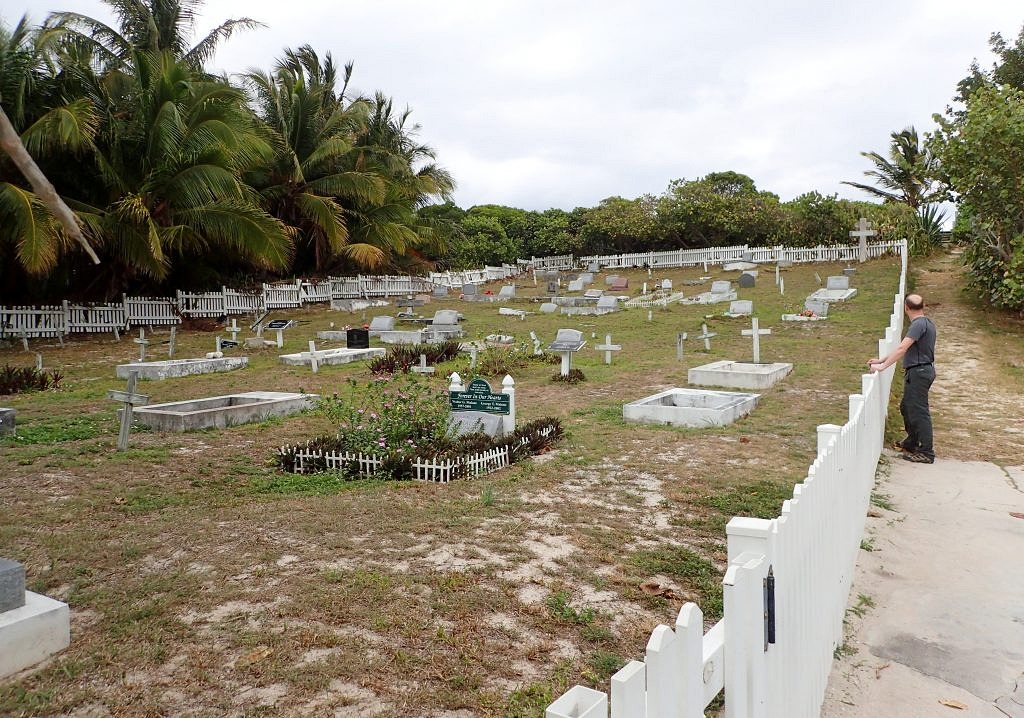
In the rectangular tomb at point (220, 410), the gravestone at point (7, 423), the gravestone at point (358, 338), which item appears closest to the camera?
the gravestone at point (7, 423)

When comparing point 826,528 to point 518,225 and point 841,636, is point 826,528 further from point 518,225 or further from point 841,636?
point 518,225

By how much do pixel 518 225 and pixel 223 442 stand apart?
150 feet

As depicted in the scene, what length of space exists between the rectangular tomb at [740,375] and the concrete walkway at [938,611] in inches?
185

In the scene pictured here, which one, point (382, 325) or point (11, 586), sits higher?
point (382, 325)

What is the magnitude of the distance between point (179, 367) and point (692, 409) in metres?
10.6

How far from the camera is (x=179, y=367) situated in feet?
46.1

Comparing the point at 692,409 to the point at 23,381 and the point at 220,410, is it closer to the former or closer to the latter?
the point at 220,410

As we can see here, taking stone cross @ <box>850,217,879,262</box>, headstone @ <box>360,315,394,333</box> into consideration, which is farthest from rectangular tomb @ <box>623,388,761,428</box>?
stone cross @ <box>850,217,879,262</box>

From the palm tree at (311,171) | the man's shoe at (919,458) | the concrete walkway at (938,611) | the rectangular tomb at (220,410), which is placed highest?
the palm tree at (311,171)

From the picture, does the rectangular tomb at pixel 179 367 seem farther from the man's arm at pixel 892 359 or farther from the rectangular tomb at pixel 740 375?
the man's arm at pixel 892 359

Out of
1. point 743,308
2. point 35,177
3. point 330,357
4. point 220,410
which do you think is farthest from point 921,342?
point 743,308

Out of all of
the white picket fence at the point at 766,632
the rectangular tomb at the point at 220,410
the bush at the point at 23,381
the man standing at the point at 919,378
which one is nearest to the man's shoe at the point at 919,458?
the man standing at the point at 919,378

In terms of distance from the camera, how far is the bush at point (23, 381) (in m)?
12.2

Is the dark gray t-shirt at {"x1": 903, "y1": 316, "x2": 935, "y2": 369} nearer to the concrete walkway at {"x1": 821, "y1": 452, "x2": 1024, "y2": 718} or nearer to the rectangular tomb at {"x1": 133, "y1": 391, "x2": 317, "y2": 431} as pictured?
the concrete walkway at {"x1": 821, "y1": 452, "x2": 1024, "y2": 718}
